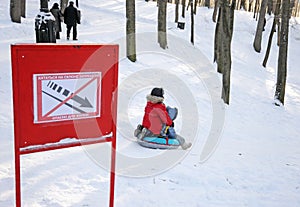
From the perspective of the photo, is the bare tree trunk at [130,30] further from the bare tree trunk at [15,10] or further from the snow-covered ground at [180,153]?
the bare tree trunk at [15,10]

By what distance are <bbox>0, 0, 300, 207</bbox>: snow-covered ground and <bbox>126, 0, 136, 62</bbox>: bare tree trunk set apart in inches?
14.2

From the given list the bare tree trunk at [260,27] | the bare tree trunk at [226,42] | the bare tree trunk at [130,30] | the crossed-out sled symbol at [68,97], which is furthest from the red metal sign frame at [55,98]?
the bare tree trunk at [260,27]

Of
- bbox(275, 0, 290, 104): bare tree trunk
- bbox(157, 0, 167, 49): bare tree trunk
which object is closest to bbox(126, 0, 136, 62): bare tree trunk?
bbox(157, 0, 167, 49): bare tree trunk

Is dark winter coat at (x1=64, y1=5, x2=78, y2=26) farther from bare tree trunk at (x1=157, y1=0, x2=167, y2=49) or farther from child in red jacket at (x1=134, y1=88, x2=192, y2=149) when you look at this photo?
child in red jacket at (x1=134, y1=88, x2=192, y2=149)

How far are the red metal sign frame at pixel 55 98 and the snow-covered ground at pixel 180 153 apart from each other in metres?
1.06

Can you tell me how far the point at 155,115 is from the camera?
5.95 m

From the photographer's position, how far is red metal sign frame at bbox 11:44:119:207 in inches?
115

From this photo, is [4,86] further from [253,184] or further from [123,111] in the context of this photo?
[253,184]

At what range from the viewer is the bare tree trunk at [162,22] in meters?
14.3

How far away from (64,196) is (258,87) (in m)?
12.0

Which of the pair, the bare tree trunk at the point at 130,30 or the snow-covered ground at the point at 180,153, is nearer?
the snow-covered ground at the point at 180,153

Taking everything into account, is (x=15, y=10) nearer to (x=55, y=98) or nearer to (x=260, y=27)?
(x=55, y=98)

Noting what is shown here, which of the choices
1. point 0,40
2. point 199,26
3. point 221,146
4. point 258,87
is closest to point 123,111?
point 221,146

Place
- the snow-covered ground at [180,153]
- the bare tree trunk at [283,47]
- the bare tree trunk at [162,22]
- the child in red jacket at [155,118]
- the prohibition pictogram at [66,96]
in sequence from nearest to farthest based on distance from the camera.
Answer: the prohibition pictogram at [66,96], the snow-covered ground at [180,153], the child in red jacket at [155,118], the bare tree trunk at [283,47], the bare tree trunk at [162,22]
